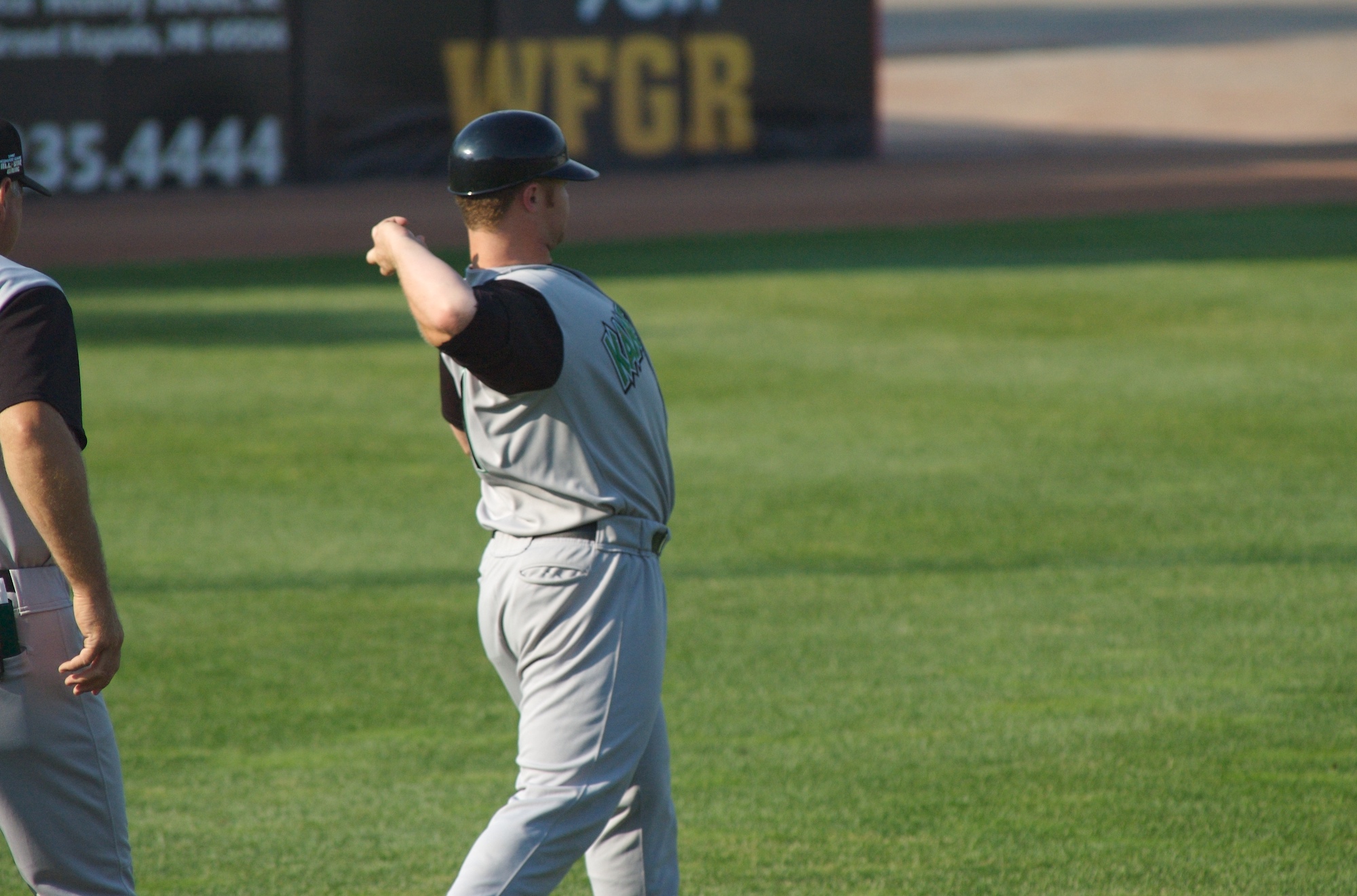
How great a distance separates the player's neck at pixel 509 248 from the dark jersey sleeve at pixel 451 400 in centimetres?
27

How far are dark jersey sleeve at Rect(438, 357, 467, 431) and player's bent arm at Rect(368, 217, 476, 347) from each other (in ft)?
0.99

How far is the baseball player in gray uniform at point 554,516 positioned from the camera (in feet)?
11.0

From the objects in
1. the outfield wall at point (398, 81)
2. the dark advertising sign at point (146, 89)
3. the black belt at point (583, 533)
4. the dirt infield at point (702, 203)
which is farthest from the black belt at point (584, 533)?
the outfield wall at point (398, 81)

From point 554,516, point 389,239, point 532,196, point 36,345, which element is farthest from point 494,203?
point 36,345

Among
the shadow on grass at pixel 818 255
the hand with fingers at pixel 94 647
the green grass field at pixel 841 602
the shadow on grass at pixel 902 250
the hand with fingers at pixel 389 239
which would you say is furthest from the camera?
the shadow on grass at pixel 902 250

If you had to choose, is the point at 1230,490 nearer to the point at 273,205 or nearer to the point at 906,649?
the point at 906,649

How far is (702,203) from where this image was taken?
22047mm

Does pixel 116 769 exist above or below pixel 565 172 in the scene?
below

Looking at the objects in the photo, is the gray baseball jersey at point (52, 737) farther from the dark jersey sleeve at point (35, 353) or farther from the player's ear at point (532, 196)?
the player's ear at point (532, 196)

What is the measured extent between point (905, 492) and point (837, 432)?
4.75 feet

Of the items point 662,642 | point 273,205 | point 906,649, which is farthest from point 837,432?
point 273,205

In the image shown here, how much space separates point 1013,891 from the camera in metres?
4.39

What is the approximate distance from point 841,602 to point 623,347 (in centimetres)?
371

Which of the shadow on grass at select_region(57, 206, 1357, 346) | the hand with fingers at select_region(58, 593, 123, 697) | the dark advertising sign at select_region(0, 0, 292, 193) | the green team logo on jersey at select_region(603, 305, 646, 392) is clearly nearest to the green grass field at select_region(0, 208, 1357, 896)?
the shadow on grass at select_region(57, 206, 1357, 346)
